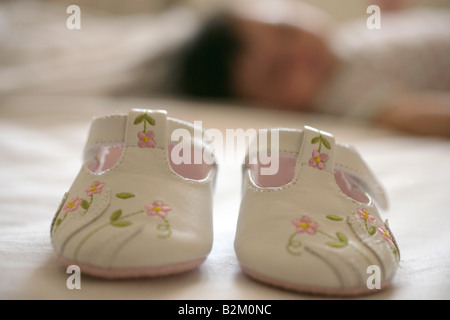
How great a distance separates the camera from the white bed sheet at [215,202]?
0.52 m

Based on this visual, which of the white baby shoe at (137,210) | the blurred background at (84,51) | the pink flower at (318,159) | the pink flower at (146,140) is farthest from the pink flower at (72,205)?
the blurred background at (84,51)

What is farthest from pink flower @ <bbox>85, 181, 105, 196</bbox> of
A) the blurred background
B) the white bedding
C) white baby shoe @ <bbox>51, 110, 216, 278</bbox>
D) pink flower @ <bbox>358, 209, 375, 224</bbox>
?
the blurred background

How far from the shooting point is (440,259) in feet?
2.12

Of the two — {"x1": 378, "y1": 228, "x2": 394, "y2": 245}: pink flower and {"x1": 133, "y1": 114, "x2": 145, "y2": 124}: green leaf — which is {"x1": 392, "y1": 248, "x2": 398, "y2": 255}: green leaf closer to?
{"x1": 378, "y1": 228, "x2": 394, "y2": 245}: pink flower

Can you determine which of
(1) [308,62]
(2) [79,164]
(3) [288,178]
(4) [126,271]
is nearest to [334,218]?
(3) [288,178]

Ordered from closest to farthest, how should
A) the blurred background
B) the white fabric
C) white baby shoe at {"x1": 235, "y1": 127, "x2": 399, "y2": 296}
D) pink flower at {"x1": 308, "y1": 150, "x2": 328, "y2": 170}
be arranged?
1. white baby shoe at {"x1": 235, "y1": 127, "x2": 399, "y2": 296}
2. pink flower at {"x1": 308, "y1": 150, "x2": 328, "y2": 170}
3. the blurred background
4. the white fabric

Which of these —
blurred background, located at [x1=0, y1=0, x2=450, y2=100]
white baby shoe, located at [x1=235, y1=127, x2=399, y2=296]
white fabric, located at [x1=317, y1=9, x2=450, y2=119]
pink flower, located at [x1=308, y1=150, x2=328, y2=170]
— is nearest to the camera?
white baby shoe, located at [x1=235, y1=127, x2=399, y2=296]

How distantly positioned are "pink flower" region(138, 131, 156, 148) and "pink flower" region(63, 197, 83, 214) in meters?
0.11

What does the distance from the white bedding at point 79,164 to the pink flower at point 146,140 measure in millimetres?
180

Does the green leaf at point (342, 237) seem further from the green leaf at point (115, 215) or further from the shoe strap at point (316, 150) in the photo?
the green leaf at point (115, 215)

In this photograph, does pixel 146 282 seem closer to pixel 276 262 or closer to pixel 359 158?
pixel 276 262

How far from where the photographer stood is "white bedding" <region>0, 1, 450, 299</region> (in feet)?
1.75

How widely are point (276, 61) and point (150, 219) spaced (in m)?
1.80

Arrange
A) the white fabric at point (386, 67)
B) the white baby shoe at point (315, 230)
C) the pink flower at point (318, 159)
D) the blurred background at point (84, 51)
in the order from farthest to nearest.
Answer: the white fabric at point (386, 67)
the blurred background at point (84, 51)
the pink flower at point (318, 159)
the white baby shoe at point (315, 230)
